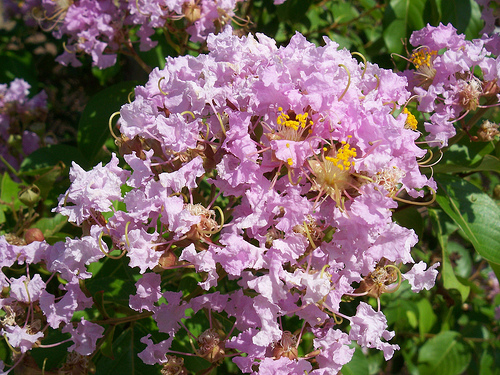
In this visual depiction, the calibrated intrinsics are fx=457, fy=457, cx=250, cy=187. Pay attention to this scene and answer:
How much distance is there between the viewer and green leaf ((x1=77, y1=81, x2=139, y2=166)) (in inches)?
62.4

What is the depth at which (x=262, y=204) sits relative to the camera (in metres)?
0.85

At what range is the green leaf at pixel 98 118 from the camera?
158 centimetres

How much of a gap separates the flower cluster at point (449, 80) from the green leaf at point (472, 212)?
0.69 ft

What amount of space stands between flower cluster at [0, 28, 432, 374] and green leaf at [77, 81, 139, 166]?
2.02 feet

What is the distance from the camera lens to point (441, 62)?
119 centimetres

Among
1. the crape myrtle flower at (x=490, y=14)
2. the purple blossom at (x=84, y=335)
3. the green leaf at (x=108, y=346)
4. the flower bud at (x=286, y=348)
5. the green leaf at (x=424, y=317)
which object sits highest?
the crape myrtle flower at (x=490, y=14)

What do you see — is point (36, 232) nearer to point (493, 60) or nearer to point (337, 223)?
point (337, 223)

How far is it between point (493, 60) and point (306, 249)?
0.74 meters

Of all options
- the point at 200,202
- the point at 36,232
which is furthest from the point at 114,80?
the point at 200,202

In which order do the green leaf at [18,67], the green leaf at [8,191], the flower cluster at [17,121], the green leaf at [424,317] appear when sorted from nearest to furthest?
the green leaf at [8,191]
the flower cluster at [17,121]
the green leaf at [424,317]
the green leaf at [18,67]

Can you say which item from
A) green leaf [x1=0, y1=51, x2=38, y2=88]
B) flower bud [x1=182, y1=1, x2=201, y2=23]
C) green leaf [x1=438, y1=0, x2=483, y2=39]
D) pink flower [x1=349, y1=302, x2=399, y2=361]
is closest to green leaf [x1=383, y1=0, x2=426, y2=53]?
green leaf [x1=438, y1=0, x2=483, y2=39]

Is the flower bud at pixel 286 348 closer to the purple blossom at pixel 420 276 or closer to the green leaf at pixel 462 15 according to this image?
the purple blossom at pixel 420 276

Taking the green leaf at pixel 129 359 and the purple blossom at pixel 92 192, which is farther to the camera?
the green leaf at pixel 129 359

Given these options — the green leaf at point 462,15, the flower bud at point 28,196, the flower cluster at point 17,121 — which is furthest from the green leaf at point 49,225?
the green leaf at point 462,15
